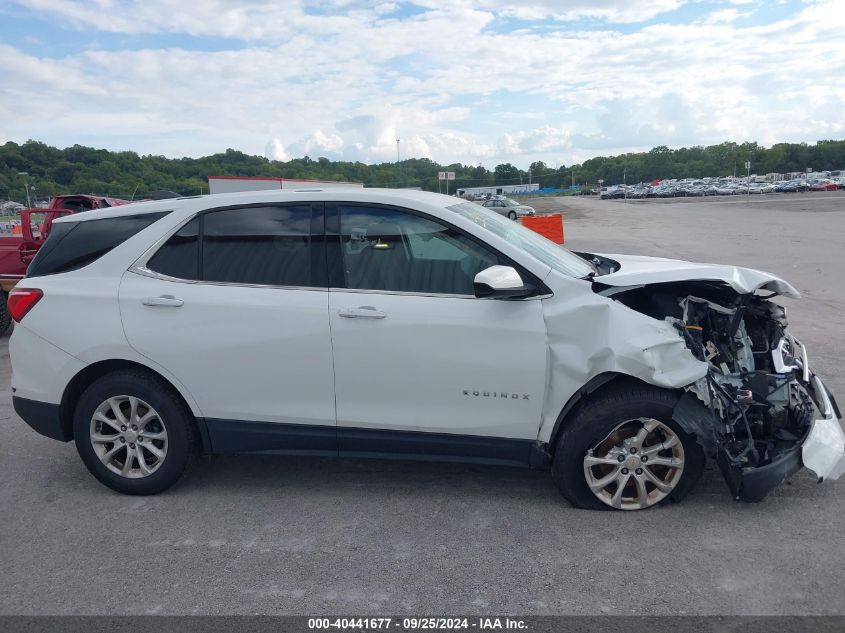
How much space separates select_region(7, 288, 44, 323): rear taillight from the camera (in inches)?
173

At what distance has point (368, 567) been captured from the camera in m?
3.49

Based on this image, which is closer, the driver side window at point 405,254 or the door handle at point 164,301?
the driver side window at point 405,254

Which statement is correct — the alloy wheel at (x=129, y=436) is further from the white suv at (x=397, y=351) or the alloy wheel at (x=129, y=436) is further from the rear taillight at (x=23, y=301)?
the rear taillight at (x=23, y=301)

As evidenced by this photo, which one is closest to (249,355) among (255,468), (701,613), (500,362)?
(255,468)

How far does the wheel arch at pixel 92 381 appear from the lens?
427 cm

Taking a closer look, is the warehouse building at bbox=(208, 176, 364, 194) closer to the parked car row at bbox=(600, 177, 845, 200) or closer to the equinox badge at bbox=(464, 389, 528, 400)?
the equinox badge at bbox=(464, 389, 528, 400)

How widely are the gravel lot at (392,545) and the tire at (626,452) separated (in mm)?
106

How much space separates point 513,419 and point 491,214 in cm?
164

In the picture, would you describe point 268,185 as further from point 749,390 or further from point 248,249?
point 749,390

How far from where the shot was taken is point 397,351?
3932 mm

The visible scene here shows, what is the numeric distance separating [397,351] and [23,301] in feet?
8.02

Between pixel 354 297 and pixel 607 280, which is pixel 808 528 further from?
pixel 354 297

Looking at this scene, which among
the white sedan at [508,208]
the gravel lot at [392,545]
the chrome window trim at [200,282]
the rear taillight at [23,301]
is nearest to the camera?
the gravel lot at [392,545]

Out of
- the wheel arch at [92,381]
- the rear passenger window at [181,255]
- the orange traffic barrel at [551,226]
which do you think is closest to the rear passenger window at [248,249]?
the rear passenger window at [181,255]
